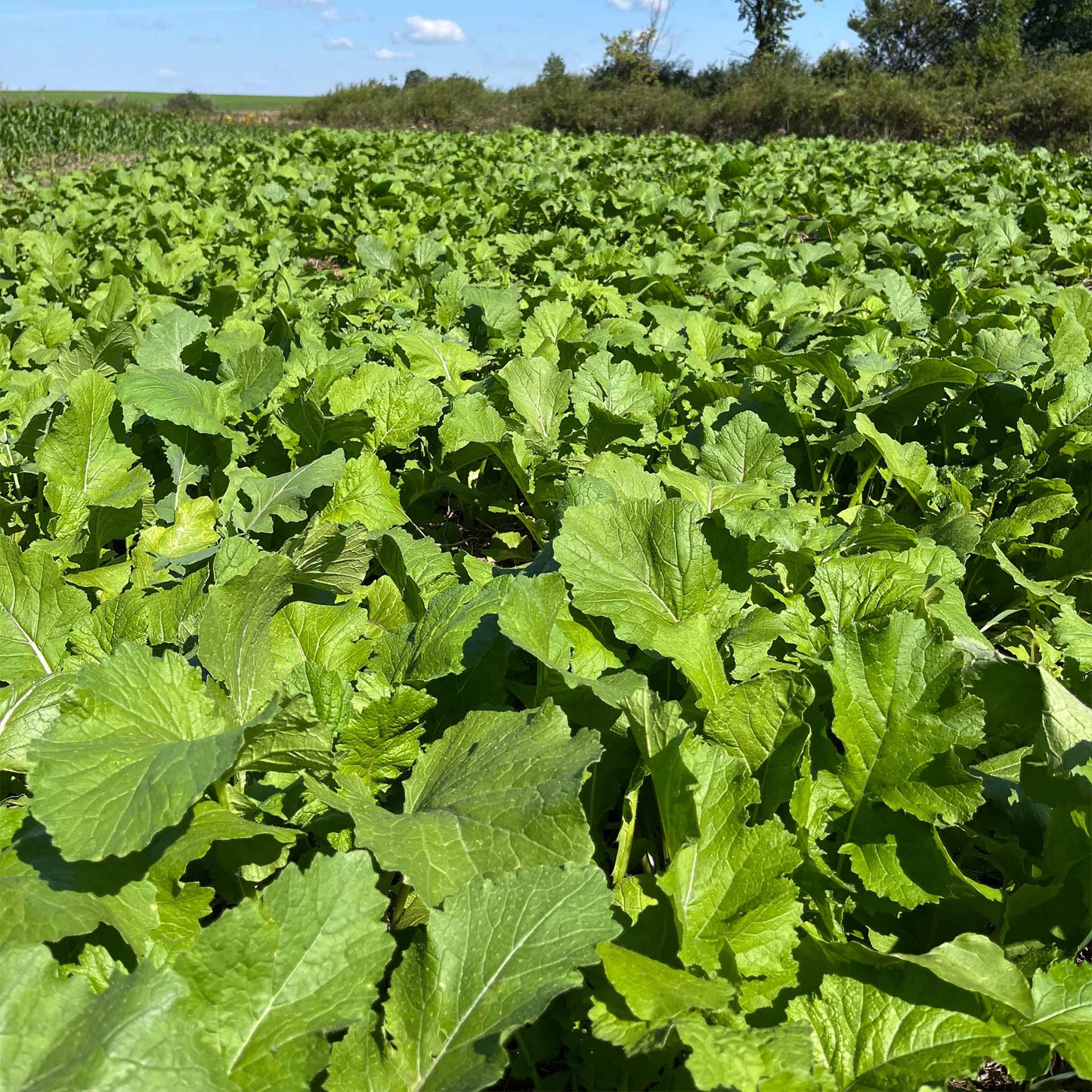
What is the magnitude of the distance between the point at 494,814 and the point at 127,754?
1.72 feet

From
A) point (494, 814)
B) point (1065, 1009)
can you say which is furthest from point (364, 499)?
point (1065, 1009)

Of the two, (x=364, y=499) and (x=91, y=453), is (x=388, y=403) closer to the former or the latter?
(x=364, y=499)

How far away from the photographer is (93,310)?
4.30 meters

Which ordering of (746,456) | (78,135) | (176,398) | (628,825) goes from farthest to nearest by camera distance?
1. (78,135)
2. (176,398)
3. (746,456)
4. (628,825)

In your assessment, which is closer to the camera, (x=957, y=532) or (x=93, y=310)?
(x=957, y=532)

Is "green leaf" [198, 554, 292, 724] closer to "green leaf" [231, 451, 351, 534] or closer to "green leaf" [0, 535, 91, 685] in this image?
"green leaf" [0, 535, 91, 685]

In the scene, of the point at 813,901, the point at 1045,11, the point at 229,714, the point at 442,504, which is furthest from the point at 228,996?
the point at 1045,11

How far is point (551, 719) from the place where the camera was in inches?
56.2

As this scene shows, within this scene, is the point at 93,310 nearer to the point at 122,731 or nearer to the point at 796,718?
the point at 122,731

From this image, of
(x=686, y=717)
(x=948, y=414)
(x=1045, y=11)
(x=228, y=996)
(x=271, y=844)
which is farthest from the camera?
(x=1045, y=11)

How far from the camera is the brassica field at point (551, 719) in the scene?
116cm

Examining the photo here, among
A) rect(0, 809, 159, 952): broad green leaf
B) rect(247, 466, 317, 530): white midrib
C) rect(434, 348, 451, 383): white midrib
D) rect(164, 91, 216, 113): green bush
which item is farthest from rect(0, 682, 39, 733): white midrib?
rect(164, 91, 216, 113): green bush

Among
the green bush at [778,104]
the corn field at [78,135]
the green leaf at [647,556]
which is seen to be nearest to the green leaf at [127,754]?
the green leaf at [647,556]

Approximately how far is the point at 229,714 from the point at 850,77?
32.5 m
